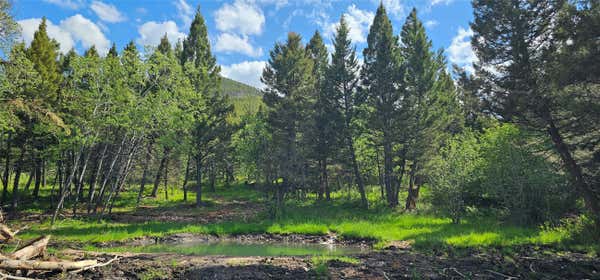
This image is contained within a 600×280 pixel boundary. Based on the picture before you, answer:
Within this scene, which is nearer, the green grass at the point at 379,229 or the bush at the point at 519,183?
the green grass at the point at 379,229

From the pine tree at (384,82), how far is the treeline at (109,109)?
14.5 metres

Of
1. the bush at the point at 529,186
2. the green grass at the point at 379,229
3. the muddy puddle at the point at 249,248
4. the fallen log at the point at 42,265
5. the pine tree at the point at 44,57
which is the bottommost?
the muddy puddle at the point at 249,248

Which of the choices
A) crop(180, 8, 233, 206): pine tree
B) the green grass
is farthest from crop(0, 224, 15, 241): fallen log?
crop(180, 8, 233, 206): pine tree

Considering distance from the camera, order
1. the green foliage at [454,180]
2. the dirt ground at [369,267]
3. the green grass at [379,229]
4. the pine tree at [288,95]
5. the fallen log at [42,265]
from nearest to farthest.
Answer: the fallen log at [42,265]
the dirt ground at [369,267]
the green grass at [379,229]
the green foliage at [454,180]
the pine tree at [288,95]

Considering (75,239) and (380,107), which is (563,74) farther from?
(75,239)

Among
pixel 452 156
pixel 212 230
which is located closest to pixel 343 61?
pixel 452 156

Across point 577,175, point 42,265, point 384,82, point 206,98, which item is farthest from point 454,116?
point 42,265

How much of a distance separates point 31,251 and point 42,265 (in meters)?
1.01

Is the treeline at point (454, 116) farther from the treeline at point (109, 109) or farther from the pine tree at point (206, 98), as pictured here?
the treeline at point (109, 109)

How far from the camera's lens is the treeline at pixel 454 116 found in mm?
13375

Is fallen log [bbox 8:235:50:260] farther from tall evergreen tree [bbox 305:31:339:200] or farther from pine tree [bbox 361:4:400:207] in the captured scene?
pine tree [bbox 361:4:400:207]

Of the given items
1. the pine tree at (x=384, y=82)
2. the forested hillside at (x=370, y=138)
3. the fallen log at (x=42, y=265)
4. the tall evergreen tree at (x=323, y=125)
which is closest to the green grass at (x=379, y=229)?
the forested hillside at (x=370, y=138)

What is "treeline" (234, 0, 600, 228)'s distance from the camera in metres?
13.4

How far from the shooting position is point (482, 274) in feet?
28.6
